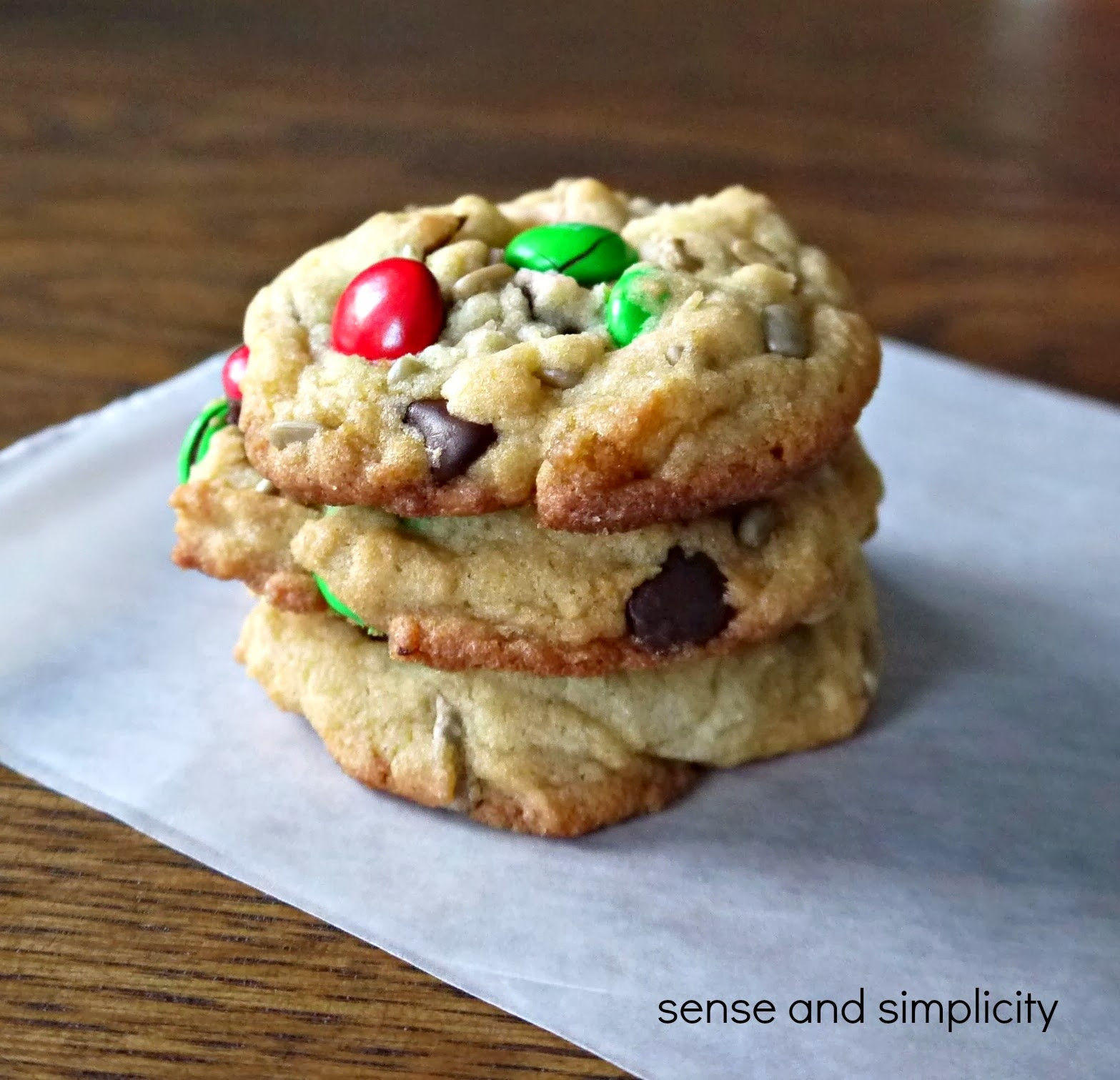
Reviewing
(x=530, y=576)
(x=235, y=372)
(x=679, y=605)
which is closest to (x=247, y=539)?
(x=235, y=372)

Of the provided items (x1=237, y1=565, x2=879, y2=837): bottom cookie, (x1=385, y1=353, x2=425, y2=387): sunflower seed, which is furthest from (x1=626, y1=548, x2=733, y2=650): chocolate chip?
(x1=385, y1=353, x2=425, y2=387): sunflower seed

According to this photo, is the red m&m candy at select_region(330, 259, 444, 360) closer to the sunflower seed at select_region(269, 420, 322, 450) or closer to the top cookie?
the top cookie

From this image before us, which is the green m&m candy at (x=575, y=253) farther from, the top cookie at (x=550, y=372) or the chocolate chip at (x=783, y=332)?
the chocolate chip at (x=783, y=332)

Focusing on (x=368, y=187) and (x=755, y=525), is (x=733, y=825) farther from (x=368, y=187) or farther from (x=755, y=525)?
(x=368, y=187)

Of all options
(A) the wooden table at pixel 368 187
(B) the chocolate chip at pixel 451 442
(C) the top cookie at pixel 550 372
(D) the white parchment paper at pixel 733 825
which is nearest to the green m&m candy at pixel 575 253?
(C) the top cookie at pixel 550 372

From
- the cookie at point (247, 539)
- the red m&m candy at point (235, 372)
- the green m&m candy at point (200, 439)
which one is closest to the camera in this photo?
the cookie at point (247, 539)

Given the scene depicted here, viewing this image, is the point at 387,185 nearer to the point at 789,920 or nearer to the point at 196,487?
the point at 196,487
